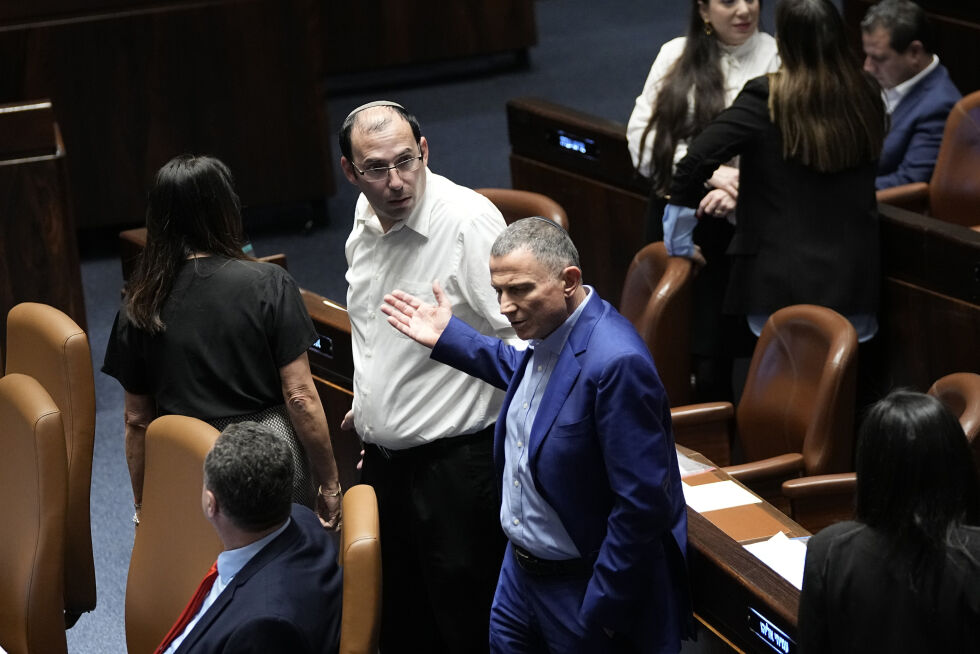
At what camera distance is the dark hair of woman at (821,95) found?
128 inches

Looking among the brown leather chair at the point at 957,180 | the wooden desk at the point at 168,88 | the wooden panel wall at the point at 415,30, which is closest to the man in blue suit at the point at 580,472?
the brown leather chair at the point at 957,180

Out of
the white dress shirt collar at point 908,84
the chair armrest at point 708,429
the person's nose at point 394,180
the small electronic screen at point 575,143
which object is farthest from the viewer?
the small electronic screen at point 575,143

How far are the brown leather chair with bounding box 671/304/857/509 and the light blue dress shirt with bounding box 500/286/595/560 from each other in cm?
86

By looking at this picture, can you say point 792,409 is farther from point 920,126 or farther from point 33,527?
point 920,126

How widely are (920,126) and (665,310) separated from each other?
163 cm

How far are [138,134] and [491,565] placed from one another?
3867mm

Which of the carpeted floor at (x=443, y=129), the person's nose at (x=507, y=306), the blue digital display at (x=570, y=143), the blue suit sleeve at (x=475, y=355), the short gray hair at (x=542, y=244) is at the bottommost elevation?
the carpeted floor at (x=443, y=129)

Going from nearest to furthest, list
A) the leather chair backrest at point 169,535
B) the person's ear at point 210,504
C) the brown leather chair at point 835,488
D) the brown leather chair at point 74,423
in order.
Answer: the person's ear at point 210,504 → the leather chair backrest at point 169,535 → the brown leather chair at point 835,488 → the brown leather chair at point 74,423

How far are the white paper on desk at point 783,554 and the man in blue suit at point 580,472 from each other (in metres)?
0.19

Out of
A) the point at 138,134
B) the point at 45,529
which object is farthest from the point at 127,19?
the point at 45,529

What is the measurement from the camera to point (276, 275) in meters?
2.69

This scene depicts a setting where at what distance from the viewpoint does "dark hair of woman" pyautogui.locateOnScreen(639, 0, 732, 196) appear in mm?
3697

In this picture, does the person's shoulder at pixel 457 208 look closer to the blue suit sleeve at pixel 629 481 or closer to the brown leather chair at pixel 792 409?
the blue suit sleeve at pixel 629 481

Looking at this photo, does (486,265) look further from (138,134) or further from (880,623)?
(138,134)
